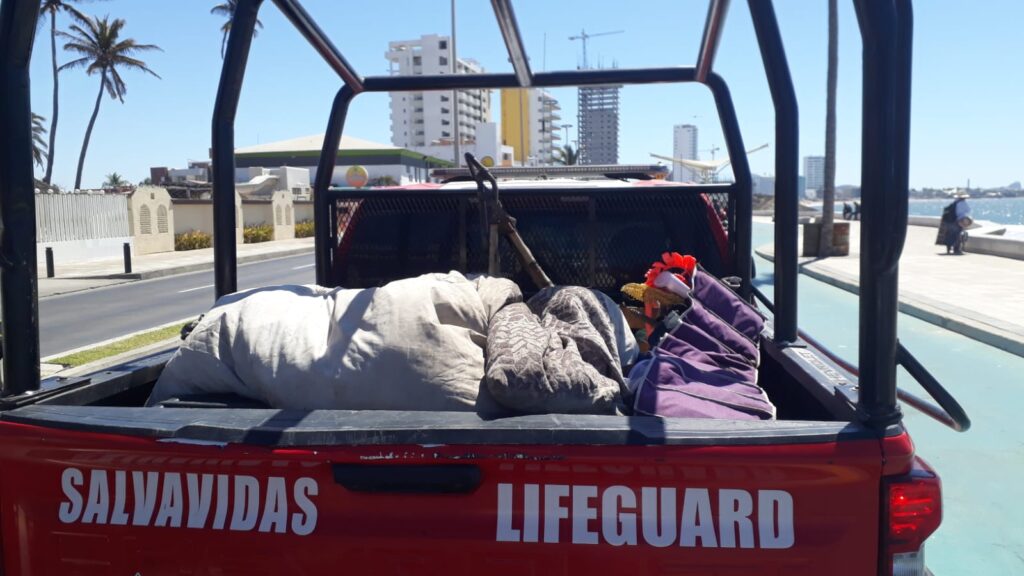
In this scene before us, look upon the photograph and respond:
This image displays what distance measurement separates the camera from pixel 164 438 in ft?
6.15

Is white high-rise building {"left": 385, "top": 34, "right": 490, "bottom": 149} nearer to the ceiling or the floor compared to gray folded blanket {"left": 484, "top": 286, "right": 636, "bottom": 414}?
nearer to the ceiling

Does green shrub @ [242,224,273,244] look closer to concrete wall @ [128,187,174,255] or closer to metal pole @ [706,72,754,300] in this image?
concrete wall @ [128,187,174,255]

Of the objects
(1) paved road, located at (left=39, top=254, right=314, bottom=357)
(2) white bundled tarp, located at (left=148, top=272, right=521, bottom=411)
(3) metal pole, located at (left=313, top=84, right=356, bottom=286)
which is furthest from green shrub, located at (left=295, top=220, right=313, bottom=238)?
(2) white bundled tarp, located at (left=148, top=272, right=521, bottom=411)

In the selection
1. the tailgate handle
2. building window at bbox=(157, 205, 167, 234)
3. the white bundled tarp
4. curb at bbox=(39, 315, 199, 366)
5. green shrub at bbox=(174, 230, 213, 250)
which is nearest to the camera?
the tailgate handle

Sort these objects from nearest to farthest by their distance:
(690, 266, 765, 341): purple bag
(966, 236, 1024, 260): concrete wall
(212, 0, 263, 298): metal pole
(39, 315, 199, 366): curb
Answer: (690, 266, 765, 341): purple bag → (212, 0, 263, 298): metal pole → (39, 315, 199, 366): curb → (966, 236, 1024, 260): concrete wall

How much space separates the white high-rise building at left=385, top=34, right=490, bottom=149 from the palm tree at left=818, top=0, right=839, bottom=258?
11055 cm

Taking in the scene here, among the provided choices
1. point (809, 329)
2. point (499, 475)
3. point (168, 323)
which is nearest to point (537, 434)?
point (499, 475)

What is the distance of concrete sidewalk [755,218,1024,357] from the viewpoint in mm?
9625

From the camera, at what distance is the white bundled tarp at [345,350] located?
2.13m

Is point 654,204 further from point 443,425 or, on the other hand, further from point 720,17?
point 443,425

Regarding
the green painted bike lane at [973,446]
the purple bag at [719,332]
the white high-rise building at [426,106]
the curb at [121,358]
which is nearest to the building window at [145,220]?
the curb at [121,358]

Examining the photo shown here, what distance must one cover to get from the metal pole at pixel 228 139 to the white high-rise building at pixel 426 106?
12612cm

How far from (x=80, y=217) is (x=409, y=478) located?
1076 inches

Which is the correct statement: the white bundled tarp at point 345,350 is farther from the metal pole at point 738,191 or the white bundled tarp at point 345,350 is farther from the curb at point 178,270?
the curb at point 178,270
